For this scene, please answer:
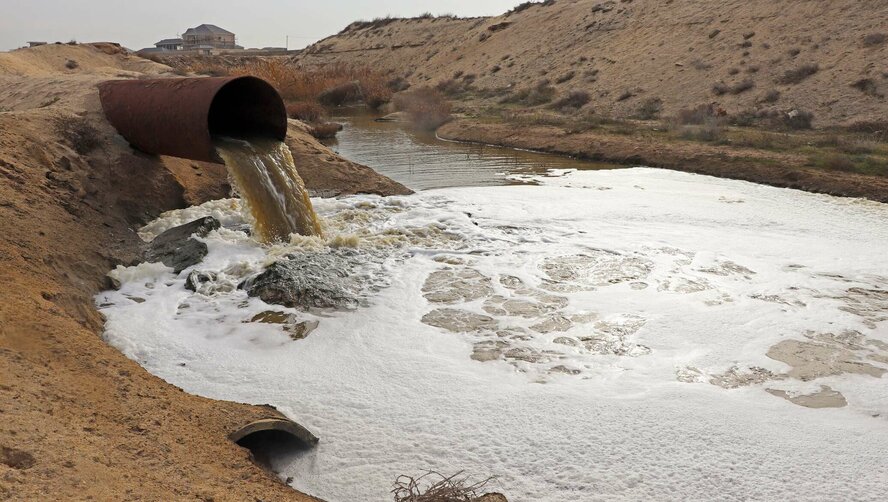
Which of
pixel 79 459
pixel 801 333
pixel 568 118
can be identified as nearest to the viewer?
pixel 79 459

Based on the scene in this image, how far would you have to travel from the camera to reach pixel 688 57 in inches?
978

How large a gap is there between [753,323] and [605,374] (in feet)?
5.99

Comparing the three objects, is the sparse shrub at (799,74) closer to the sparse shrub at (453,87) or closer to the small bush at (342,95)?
the sparse shrub at (453,87)

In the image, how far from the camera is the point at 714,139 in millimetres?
16312

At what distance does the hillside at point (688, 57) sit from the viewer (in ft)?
63.2

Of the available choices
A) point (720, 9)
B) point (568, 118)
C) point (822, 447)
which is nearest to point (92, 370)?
point (822, 447)

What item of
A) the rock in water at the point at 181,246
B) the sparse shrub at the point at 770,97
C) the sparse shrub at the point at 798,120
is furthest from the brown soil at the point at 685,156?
the rock in water at the point at 181,246

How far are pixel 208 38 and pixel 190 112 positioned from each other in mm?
84335

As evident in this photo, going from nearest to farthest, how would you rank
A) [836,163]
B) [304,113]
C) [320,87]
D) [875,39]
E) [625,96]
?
[836,163] < [875,39] < [304,113] < [625,96] < [320,87]

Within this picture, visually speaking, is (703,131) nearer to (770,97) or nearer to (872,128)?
(872,128)

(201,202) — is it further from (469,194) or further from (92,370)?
(92,370)

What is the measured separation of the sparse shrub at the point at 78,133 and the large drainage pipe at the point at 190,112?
1.32ft

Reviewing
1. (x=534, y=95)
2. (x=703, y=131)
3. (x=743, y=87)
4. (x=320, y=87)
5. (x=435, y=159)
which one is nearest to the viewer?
(x=435, y=159)

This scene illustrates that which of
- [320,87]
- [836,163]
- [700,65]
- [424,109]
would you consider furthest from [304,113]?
[836,163]
